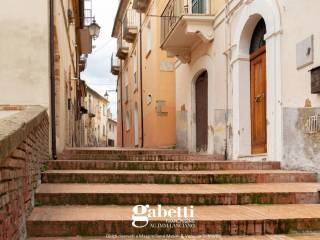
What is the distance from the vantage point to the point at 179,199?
5535 mm

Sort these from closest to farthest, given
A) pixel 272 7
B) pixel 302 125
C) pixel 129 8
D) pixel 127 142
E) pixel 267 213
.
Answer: pixel 267 213 < pixel 302 125 < pixel 272 7 < pixel 129 8 < pixel 127 142

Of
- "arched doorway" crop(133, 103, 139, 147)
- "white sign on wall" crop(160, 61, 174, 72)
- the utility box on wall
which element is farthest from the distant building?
the utility box on wall

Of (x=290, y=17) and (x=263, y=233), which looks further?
(x=290, y=17)

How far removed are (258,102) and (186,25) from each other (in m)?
3.15

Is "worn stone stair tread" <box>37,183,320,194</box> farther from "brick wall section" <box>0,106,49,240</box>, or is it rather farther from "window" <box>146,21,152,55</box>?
"window" <box>146,21,152,55</box>

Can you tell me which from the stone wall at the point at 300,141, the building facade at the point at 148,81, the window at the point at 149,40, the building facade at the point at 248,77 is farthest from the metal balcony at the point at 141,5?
the stone wall at the point at 300,141

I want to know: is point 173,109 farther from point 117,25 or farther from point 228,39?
point 117,25

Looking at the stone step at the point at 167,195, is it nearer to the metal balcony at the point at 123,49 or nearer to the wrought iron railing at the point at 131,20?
the wrought iron railing at the point at 131,20

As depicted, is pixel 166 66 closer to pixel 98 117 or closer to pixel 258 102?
pixel 258 102

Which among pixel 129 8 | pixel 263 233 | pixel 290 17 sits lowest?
pixel 263 233

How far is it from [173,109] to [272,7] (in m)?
9.09

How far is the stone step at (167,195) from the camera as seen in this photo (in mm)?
5398

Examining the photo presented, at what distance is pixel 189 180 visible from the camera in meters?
6.57

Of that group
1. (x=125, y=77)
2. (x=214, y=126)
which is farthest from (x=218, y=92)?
(x=125, y=77)
